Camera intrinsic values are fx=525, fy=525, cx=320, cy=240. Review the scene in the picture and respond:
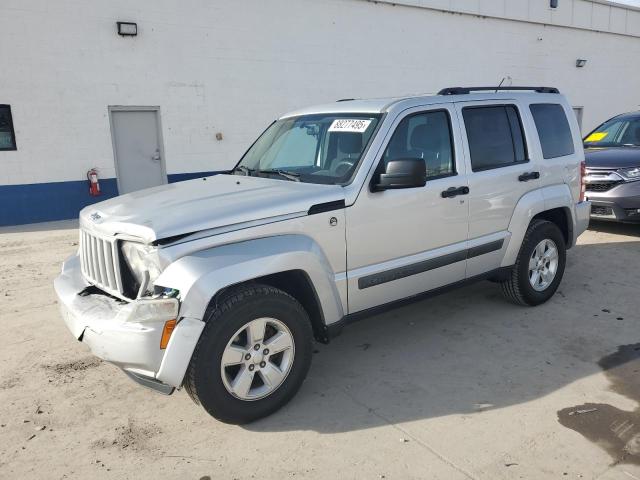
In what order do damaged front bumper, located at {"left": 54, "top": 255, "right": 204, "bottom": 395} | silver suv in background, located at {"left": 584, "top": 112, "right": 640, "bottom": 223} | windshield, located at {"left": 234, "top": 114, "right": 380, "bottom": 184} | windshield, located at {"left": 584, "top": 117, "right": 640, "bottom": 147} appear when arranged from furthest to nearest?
windshield, located at {"left": 584, "top": 117, "right": 640, "bottom": 147}, silver suv in background, located at {"left": 584, "top": 112, "right": 640, "bottom": 223}, windshield, located at {"left": 234, "top": 114, "right": 380, "bottom": 184}, damaged front bumper, located at {"left": 54, "top": 255, "right": 204, "bottom": 395}

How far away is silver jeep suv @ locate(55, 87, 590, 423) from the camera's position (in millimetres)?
2883

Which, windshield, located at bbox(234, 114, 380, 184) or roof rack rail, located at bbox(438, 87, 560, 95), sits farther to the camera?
roof rack rail, located at bbox(438, 87, 560, 95)

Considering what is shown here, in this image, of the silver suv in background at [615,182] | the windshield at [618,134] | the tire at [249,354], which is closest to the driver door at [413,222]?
the tire at [249,354]

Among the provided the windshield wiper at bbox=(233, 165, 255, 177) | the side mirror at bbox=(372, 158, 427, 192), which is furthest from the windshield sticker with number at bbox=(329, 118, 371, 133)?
the windshield wiper at bbox=(233, 165, 255, 177)

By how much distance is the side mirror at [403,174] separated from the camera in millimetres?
3422

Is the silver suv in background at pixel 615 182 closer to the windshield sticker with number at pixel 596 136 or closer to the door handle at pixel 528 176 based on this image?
the windshield sticker with number at pixel 596 136

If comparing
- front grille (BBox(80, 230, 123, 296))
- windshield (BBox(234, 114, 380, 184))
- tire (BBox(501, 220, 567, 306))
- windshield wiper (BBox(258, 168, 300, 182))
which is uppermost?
windshield (BBox(234, 114, 380, 184))

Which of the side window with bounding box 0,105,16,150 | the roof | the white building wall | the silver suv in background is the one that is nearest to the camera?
the roof

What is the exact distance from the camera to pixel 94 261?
3.35 metres

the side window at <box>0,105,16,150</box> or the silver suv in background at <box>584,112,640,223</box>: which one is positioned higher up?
the side window at <box>0,105,16,150</box>

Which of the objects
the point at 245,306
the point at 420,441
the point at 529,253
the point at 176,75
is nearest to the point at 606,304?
the point at 529,253

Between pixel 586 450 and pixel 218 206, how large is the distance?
2.50 meters

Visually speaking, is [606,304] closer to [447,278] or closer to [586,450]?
[447,278]

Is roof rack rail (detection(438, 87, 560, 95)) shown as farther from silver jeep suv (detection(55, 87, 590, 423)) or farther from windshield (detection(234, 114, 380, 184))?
windshield (detection(234, 114, 380, 184))
